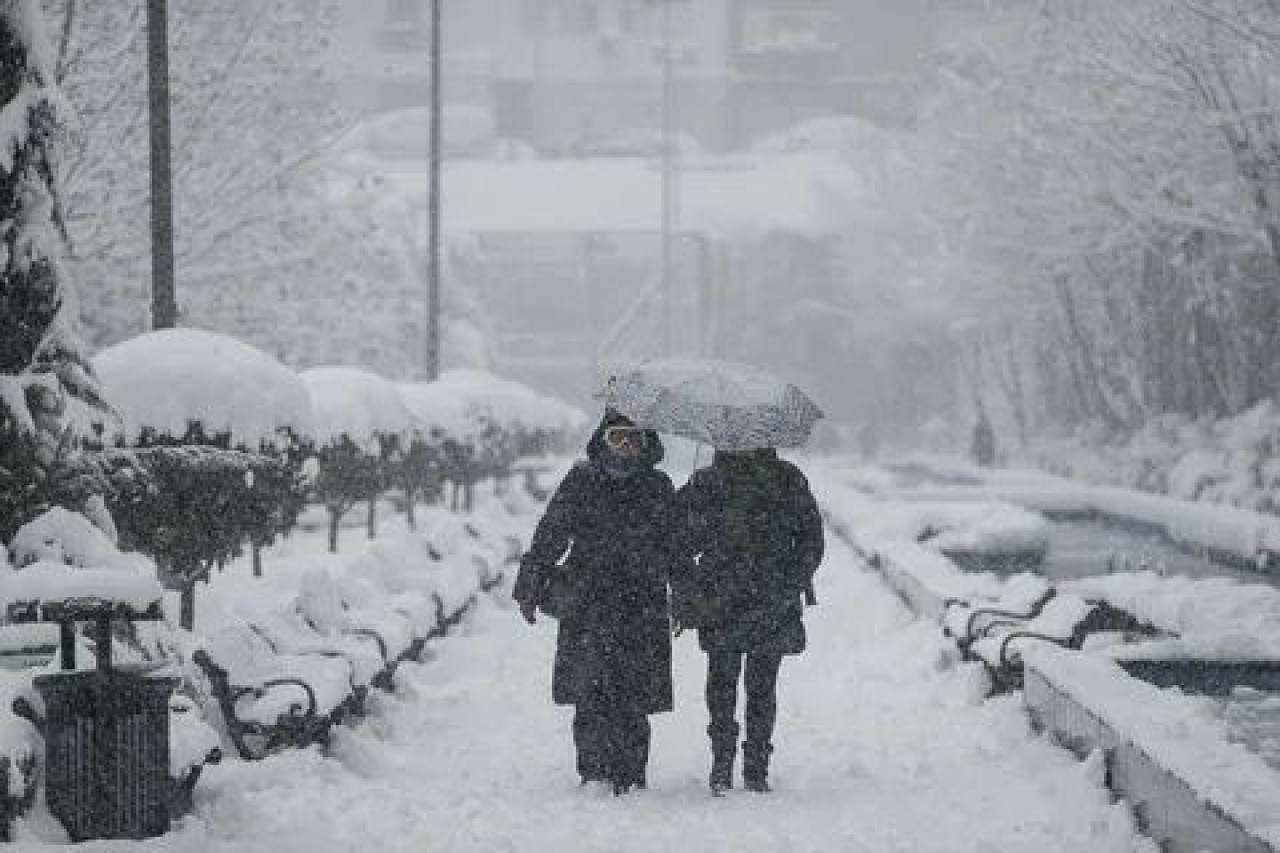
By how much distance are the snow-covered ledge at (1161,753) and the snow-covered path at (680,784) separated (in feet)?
0.58

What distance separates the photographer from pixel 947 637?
1307 centimetres

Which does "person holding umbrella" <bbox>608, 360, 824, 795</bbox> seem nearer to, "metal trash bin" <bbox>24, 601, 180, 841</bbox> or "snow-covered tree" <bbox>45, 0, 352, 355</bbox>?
"metal trash bin" <bbox>24, 601, 180, 841</bbox>

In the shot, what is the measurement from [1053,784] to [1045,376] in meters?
43.5

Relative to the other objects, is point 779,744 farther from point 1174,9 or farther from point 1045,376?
point 1045,376

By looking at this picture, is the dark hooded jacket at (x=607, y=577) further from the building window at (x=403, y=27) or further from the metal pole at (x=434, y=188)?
the building window at (x=403, y=27)

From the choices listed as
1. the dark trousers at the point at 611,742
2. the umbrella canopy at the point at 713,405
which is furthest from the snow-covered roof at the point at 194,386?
the dark trousers at the point at 611,742

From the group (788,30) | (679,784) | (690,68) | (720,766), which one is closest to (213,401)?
(679,784)

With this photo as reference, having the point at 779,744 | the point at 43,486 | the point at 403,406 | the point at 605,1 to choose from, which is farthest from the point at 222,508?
the point at 605,1

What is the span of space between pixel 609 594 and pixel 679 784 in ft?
3.34

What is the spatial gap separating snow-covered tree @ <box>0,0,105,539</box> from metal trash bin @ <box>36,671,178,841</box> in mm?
2101

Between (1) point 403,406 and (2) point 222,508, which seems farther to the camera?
(1) point 403,406

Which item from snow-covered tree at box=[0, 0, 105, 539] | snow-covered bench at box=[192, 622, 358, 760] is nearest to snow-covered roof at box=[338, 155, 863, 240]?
snow-covered bench at box=[192, 622, 358, 760]

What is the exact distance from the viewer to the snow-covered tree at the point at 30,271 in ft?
28.1

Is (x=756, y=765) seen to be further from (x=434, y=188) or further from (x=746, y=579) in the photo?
(x=434, y=188)
